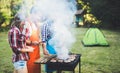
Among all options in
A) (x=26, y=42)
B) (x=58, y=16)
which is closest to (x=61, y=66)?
(x=26, y=42)

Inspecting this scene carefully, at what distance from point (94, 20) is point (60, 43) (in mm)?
→ 39187

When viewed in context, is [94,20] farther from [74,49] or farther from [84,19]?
[74,49]

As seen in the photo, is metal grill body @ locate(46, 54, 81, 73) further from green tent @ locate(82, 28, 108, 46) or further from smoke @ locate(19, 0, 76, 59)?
green tent @ locate(82, 28, 108, 46)

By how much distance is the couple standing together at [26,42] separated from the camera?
6.29m

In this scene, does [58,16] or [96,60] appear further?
[96,60]

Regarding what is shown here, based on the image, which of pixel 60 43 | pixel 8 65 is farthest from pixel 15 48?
pixel 8 65

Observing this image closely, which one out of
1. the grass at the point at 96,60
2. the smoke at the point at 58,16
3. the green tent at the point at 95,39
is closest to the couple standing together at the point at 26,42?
the smoke at the point at 58,16

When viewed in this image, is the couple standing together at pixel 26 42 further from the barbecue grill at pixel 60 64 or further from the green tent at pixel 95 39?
the green tent at pixel 95 39

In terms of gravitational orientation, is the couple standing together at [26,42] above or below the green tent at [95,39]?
above

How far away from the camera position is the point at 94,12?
144ft

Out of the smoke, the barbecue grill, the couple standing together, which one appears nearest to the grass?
the smoke

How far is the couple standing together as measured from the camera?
6.29 metres

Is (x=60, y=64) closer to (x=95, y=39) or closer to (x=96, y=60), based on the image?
(x=96, y=60)

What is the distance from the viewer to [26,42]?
7.33 metres
